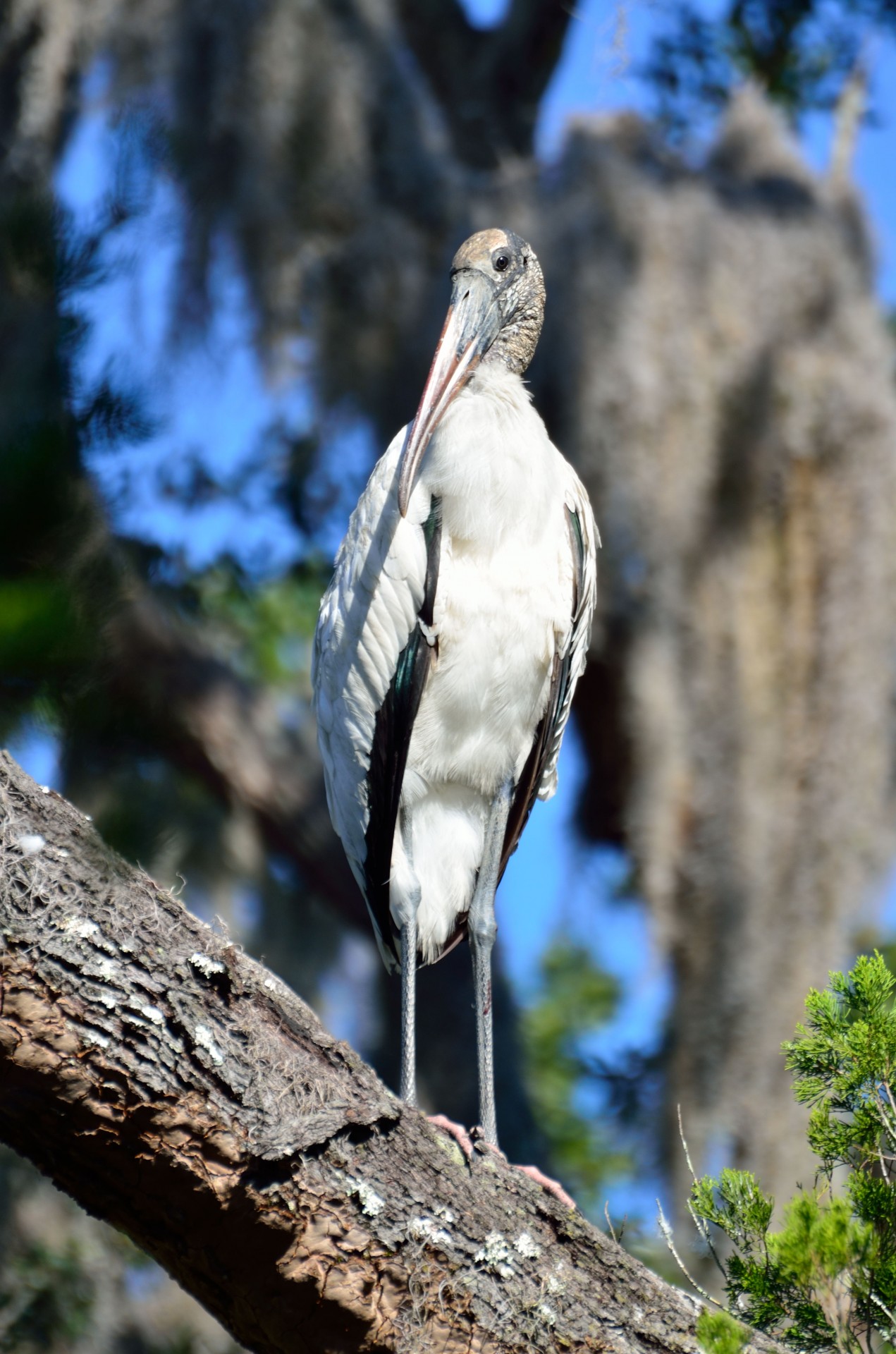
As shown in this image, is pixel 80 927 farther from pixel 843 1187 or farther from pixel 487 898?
pixel 487 898

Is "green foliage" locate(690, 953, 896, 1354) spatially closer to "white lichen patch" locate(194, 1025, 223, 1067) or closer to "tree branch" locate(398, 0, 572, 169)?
"white lichen patch" locate(194, 1025, 223, 1067)

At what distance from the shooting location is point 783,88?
22.9ft

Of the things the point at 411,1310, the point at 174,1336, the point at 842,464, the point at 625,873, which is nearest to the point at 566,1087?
the point at 625,873

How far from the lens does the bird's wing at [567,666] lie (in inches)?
114

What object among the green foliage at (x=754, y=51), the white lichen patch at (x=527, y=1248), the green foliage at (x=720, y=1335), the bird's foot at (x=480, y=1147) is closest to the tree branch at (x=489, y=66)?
the green foliage at (x=754, y=51)

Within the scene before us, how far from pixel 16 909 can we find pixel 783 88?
259 inches

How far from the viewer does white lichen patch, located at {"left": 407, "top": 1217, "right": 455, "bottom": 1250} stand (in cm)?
179

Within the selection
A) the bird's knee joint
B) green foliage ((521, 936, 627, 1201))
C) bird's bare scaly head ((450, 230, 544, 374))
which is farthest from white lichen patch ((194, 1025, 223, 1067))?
green foliage ((521, 936, 627, 1201))

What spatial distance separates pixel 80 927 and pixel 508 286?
1.96 metres

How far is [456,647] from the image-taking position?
9.07 ft

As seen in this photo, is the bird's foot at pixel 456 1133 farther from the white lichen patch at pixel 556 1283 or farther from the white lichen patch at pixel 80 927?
the white lichen patch at pixel 80 927

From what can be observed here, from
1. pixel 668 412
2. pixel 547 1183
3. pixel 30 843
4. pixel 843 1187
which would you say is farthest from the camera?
pixel 668 412

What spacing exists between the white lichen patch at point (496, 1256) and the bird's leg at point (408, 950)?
80cm

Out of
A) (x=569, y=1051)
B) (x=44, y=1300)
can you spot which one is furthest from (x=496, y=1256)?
(x=569, y=1051)
